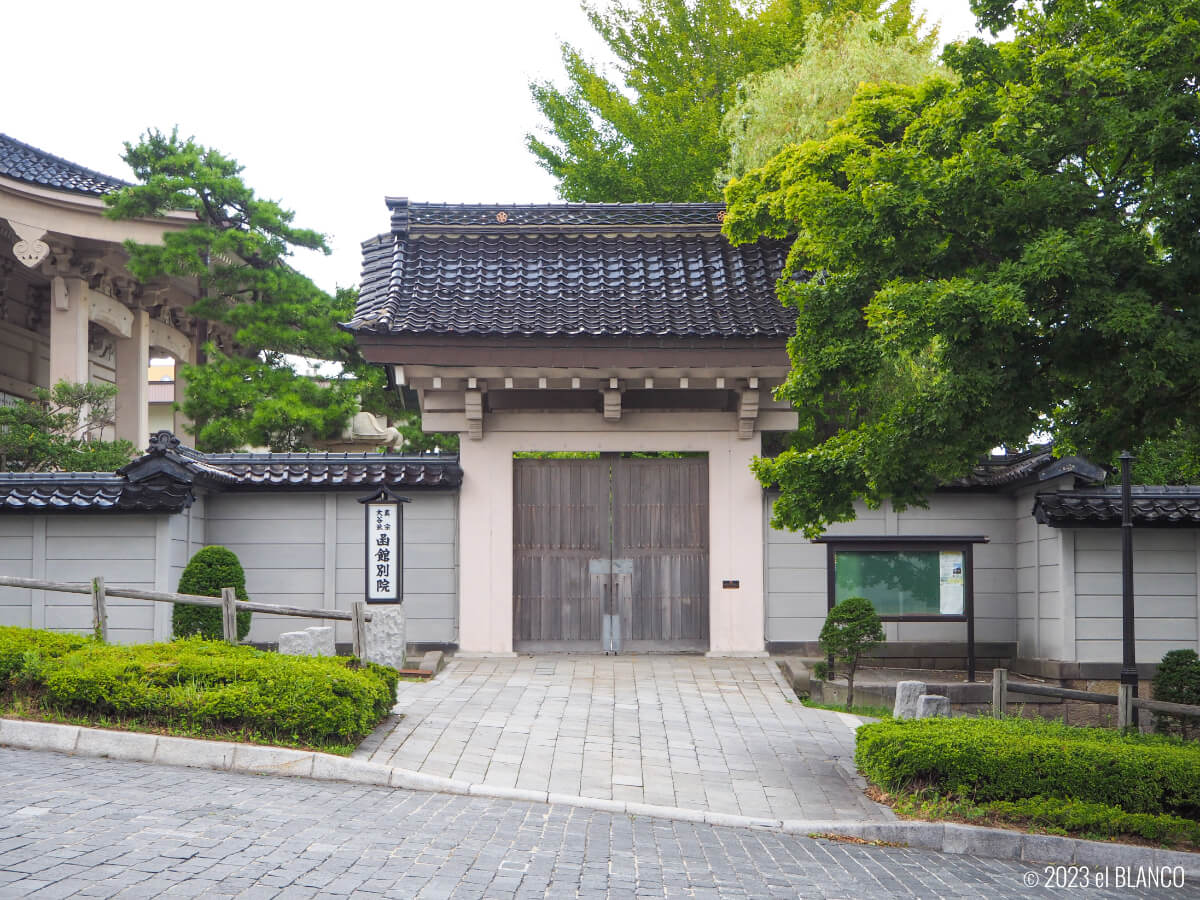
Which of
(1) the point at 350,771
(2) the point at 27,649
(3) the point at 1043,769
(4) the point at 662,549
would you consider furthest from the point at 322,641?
(3) the point at 1043,769

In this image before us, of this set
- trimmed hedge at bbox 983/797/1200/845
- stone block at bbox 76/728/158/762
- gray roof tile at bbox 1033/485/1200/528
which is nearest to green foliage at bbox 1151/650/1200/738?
gray roof tile at bbox 1033/485/1200/528

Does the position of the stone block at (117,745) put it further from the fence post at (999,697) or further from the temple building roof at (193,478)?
the fence post at (999,697)

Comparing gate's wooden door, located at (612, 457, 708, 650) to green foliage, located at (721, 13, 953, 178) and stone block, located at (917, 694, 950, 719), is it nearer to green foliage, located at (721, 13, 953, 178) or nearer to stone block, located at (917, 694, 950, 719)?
green foliage, located at (721, 13, 953, 178)

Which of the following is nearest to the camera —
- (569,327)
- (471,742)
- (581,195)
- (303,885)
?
(303,885)

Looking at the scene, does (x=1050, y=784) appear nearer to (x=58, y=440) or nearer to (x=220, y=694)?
(x=220, y=694)

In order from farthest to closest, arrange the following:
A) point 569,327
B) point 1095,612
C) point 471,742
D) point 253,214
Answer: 1. point 253,214
2. point 569,327
3. point 1095,612
4. point 471,742

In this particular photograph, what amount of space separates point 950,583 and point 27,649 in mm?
10826

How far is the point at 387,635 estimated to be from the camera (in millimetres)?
13039

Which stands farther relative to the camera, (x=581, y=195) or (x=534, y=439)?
(x=581, y=195)

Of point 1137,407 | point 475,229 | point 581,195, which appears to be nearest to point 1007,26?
point 1137,407

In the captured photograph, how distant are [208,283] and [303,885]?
51.9ft

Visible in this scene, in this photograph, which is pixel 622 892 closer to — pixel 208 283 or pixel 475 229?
pixel 475 229

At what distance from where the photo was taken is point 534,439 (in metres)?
16.1

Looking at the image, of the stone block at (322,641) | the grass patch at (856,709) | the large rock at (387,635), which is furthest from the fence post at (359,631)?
the grass patch at (856,709)
